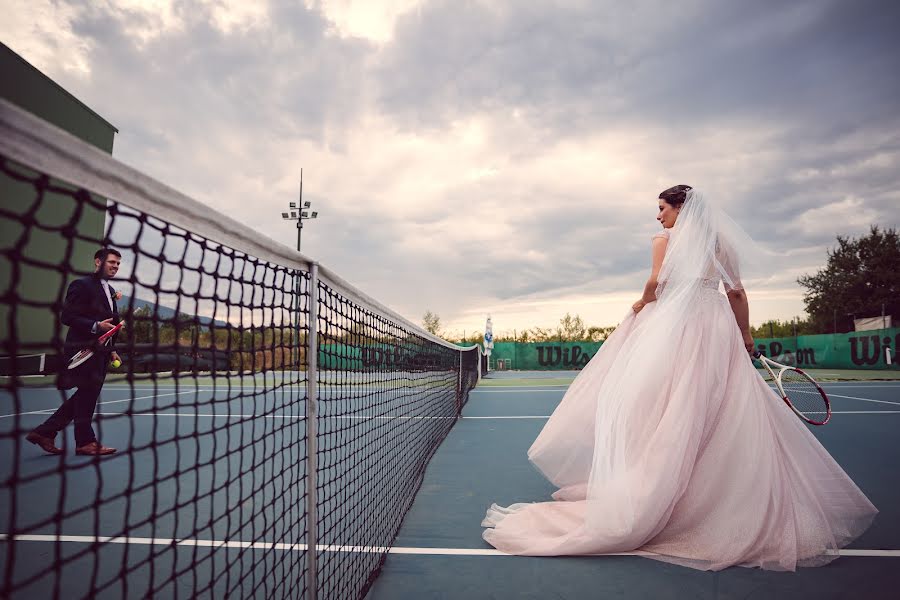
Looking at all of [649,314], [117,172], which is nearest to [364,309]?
[649,314]

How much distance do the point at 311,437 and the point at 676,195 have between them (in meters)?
2.49

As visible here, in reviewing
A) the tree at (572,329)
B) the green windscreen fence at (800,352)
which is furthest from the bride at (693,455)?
the tree at (572,329)

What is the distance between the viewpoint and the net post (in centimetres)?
180

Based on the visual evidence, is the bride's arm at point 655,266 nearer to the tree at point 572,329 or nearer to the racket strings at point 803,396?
the racket strings at point 803,396

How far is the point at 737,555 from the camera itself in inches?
93.1

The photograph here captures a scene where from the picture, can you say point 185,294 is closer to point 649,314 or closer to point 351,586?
point 351,586

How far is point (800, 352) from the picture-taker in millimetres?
24562

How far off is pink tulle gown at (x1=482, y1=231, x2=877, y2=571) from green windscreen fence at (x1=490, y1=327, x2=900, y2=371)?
61.3 feet

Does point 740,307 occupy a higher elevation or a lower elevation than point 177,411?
higher

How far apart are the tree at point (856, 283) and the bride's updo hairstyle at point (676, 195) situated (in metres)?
41.4

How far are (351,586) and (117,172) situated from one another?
182cm

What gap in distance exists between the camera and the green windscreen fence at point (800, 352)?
68.6 ft

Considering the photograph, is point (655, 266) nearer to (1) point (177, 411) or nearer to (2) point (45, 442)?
(1) point (177, 411)

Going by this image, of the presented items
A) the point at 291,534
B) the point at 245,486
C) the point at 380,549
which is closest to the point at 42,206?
the point at 245,486
